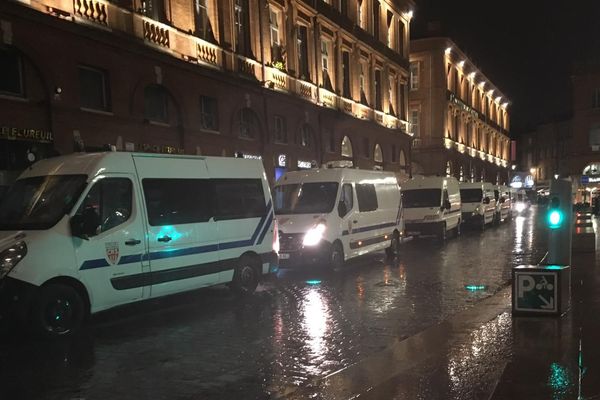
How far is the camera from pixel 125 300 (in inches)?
324

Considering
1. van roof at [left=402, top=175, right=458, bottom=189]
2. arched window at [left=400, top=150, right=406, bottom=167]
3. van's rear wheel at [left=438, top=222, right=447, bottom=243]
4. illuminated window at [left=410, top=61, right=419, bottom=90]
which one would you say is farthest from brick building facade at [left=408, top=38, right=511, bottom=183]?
van's rear wheel at [left=438, top=222, right=447, bottom=243]

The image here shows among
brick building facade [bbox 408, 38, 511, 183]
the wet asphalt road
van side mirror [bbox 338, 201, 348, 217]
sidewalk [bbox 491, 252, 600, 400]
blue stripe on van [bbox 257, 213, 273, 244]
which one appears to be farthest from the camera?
brick building facade [bbox 408, 38, 511, 183]

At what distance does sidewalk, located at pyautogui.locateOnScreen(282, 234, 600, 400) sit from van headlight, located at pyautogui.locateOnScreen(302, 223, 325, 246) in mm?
5182

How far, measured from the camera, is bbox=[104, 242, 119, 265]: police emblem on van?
7.94m

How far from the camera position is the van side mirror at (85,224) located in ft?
24.7

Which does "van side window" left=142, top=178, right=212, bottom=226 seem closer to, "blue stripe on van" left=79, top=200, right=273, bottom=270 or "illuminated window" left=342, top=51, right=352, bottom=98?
"blue stripe on van" left=79, top=200, right=273, bottom=270

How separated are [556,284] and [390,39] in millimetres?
35963

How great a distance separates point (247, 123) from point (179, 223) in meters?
14.6

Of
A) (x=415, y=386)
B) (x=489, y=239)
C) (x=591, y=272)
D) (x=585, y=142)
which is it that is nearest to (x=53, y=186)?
(x=415, y=386)

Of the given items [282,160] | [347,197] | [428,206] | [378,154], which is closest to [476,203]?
[428,206]

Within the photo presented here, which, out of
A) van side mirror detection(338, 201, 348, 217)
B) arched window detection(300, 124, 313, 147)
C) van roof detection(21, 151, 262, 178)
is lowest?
van side mirror detection(338, 201, 348, 217)

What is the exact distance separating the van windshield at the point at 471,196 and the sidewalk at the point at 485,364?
66.6 ft

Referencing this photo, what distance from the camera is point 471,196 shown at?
28.1 metres

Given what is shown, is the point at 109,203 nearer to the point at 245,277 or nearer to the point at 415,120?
the point at 245,277
